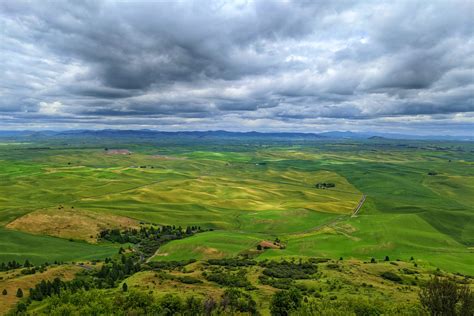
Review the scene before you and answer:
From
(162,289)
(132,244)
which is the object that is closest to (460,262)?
(162,289)

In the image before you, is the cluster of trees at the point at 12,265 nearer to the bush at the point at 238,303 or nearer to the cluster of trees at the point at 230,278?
the cluster of trees at the point at 230,278

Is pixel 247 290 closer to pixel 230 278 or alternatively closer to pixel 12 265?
pixel 230 278

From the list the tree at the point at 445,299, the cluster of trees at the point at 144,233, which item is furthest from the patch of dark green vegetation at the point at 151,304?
the cluster of trees at the point at 144,233

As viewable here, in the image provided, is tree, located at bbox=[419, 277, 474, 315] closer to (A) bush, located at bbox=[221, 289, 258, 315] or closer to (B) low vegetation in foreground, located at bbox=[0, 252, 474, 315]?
(B) low vegetation in foreground, located at bbox=[0, 252, 474, 315]

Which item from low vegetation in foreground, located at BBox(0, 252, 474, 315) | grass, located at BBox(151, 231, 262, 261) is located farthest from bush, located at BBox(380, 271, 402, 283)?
grass, located at BBox(151, 231, 262, 261)

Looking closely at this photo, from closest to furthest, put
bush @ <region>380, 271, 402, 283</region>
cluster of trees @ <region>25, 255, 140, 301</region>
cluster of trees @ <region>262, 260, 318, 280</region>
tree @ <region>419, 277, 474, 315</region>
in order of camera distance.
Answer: tree @ <region>419, 277, 474, 315</region>
cluster of trees @ <region>25, 255, 140, 301</region>
bush @ <region>380, 271, 402, 283</region>
cluster of trees @ <region>262, 260, 318, 280</region>

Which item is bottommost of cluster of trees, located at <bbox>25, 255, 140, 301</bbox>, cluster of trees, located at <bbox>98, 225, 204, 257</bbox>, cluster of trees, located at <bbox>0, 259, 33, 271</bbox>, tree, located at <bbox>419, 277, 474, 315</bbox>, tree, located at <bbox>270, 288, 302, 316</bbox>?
cluster of trees, located at <bbox>98, 225, 204, 257</bbox>

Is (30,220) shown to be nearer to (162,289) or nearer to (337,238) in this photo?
(162,289)
